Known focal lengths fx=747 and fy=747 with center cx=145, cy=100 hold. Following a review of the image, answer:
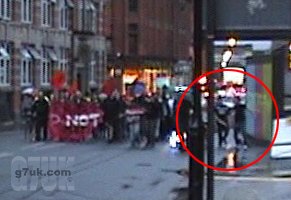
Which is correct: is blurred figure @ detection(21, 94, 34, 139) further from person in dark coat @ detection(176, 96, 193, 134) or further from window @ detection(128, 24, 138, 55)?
person in dark coat @ detection(176, 96, 193, 134)

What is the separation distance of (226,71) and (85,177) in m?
Result: 4.12

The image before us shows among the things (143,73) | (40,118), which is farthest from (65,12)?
(40,118)

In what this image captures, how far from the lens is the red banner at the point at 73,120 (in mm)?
12072

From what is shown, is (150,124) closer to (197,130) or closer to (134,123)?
(134,123)

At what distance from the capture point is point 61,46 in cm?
758

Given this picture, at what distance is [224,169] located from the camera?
760 centimetres

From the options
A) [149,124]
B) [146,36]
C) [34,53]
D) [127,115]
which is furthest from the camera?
[149,124]

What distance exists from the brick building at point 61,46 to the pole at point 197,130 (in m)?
1.41

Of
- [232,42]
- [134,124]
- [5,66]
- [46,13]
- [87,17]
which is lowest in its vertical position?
[134,124]

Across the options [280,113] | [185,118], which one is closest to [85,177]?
[185,118]

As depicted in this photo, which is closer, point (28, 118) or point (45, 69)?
→ point (45, 69)

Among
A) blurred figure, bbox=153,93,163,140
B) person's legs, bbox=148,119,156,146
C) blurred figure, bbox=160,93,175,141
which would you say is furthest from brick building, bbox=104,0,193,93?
person's legs, bbox=148,119,156,146

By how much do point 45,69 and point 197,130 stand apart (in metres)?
2.26

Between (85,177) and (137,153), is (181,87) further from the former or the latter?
(137,153)
